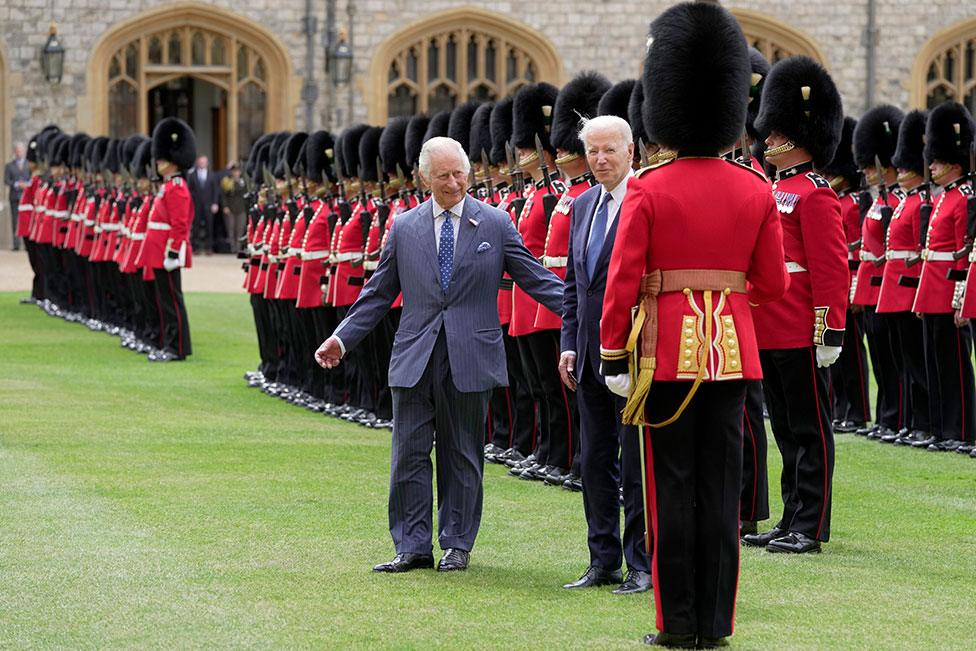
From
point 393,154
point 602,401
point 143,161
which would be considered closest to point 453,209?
Result: point 602,401

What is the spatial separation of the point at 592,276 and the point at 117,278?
11.2 meters

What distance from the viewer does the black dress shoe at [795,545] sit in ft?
22.0

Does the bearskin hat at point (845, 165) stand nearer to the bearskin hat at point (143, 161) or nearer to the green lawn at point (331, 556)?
the green lawn at point (331, 556)

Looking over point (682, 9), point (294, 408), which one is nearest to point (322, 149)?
point (294, 408)

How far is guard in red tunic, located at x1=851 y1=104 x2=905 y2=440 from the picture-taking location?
1038 centimetres

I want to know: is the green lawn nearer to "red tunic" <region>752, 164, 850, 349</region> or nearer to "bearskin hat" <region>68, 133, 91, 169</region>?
"red tunic" <region>752, 164, 850, 349</region>

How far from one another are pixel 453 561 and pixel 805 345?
4.89 feet

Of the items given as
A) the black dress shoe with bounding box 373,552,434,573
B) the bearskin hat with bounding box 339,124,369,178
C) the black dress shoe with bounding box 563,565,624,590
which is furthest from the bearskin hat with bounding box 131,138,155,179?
the black dress shoe with bounding box 563,565,624,590

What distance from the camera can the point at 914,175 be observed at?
10.3 meters

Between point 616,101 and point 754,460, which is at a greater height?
point 616,101

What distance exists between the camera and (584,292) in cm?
620

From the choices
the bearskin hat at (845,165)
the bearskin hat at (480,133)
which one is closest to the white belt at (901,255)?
the bearskin hat at (845,165)

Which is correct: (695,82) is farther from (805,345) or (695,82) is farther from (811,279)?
(805,345)

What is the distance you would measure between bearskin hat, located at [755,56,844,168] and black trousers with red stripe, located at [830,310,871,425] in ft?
11.1
